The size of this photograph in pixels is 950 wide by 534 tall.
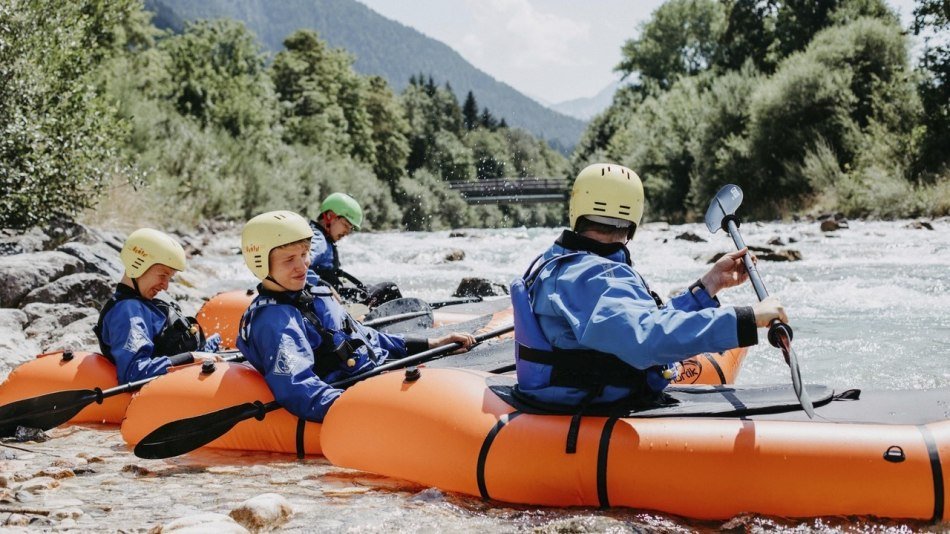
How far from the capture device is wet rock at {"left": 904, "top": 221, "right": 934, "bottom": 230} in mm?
15611

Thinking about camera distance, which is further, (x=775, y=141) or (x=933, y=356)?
(x=775, y=141)

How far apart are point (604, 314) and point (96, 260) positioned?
24.9 ft

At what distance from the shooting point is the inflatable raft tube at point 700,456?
287cm

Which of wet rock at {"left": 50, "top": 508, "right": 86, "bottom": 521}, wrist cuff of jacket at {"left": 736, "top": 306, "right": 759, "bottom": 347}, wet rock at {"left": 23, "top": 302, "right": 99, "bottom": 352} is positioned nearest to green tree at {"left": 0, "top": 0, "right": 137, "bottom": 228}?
wet rock at {"left": 23, "top": 302, "right": 99, "bottom": 352}

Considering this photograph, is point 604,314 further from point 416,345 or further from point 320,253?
point 320,253

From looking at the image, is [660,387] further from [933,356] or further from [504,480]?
[933,356]

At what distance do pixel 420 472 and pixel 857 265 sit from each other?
10.2 meters

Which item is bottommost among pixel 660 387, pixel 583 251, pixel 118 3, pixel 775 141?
pixel 660 387

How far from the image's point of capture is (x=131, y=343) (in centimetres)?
476

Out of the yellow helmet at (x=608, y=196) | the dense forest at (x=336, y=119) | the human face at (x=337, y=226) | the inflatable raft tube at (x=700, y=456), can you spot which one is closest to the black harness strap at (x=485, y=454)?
the inflatable raft tube at (x=700, y=456)

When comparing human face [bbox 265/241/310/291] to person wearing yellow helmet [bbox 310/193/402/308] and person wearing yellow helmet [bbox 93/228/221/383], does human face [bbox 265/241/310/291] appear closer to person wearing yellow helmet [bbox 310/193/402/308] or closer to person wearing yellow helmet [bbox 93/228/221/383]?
person wearing yellow helmet [bbox 93/228/221/383]

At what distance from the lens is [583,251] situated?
3.21 metres

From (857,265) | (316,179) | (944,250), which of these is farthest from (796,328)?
(316,179)

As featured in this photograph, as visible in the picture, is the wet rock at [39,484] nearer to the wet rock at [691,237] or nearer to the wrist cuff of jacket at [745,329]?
the wrist cuff of jacket at [745,329]
